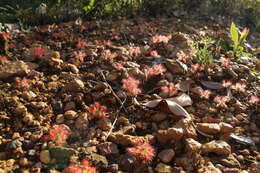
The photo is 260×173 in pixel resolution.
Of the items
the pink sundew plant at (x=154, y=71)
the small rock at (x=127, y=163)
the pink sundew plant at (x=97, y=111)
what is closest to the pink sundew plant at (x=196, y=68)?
the pink sundew plant at (x=154, y=71)

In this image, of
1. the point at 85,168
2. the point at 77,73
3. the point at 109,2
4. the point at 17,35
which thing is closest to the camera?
the point at 85,168

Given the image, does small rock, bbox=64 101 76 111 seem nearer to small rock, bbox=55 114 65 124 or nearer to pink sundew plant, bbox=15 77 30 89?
small rock, bbox=55 114 65 124

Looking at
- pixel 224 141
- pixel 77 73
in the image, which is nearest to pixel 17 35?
pixel 77 73

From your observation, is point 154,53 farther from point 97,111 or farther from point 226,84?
point 97,111

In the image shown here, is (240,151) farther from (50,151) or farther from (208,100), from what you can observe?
(50,151)

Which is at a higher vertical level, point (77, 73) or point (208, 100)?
point (77, 73)

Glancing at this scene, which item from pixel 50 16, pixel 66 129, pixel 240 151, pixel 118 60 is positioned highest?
pixel 50 16

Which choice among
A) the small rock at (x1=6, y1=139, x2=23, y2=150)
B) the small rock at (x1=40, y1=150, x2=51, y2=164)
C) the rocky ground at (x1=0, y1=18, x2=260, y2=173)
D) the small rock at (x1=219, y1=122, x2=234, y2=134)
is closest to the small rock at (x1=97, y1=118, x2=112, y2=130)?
the rocky ground at (x1=0, y1=18, x2=260, y2=173)
